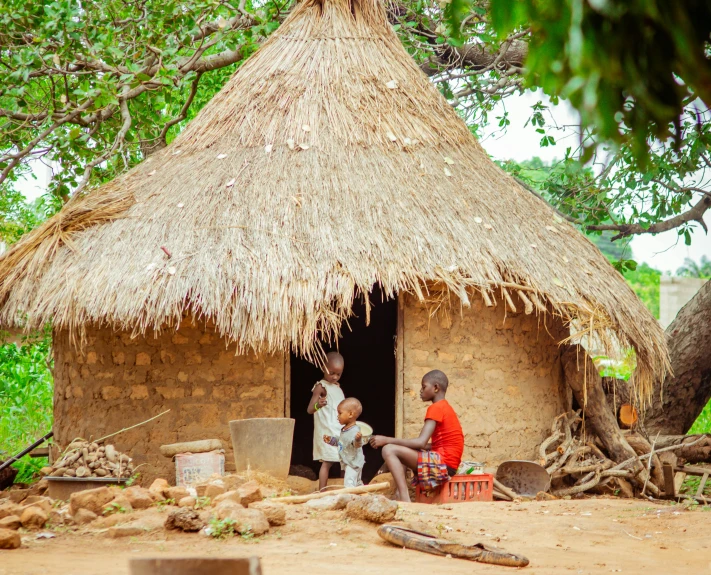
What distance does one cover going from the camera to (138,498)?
5.15 metres

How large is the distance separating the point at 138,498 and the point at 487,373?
2939 millimetres

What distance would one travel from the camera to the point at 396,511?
4.99 m

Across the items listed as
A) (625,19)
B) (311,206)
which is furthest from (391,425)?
(625,19)

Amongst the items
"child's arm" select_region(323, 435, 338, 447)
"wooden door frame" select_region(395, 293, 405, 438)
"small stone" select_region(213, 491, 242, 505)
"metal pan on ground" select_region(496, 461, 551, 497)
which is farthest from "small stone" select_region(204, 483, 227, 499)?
"metal pan on ground" select_region(496, 461, 551, 497)

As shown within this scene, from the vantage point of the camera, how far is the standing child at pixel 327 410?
6.62 metres

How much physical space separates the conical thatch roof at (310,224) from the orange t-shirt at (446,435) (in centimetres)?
81

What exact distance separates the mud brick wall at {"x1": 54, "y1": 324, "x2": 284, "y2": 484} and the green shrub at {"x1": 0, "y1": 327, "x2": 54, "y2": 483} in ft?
11.8

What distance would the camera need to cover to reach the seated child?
5.92 meters

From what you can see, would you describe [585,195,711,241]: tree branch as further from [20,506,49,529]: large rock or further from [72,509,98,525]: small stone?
[20,506,49,529]: large rock

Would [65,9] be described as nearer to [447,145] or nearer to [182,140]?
[182,140]

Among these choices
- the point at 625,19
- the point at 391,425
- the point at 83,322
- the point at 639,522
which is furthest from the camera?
the point at 391,425

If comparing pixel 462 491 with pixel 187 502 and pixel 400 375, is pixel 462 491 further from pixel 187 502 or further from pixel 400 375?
pixel 187 502

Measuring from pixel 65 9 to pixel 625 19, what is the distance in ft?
21.6

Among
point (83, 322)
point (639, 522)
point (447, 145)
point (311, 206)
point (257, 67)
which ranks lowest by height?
point (639, 522)
